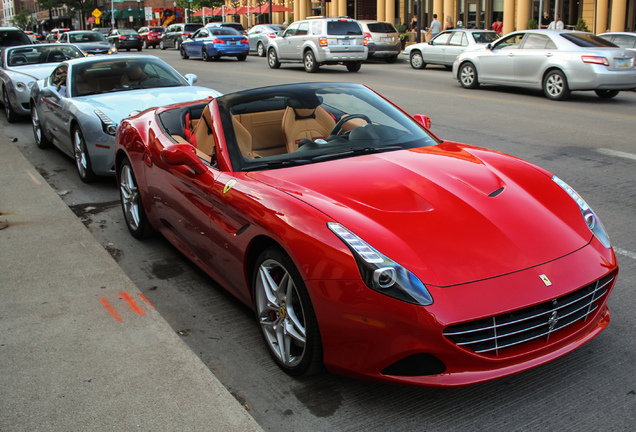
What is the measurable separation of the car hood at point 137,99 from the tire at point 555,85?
8.95m

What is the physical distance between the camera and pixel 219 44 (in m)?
30.0

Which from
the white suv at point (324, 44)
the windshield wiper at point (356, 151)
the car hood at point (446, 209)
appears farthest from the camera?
the white suv at point (324, 44)

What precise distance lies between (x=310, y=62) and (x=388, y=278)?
70.6 feet

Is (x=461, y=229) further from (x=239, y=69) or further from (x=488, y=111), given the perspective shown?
(x=239, y=69)

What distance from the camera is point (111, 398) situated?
10.5 ft

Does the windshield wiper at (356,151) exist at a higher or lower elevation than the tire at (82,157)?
higher

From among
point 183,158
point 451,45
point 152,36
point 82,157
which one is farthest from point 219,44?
point 183,158

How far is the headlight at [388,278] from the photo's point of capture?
9.14ft

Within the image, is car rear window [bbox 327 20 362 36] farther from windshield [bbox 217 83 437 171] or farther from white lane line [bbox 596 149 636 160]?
windshield [bbox 217 83 437 171]

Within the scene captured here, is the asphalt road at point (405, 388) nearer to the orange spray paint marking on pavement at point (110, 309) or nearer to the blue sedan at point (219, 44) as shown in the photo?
the orange spray paint marking on pavement at point (110, 309)

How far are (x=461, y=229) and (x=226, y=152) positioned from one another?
1.65 m

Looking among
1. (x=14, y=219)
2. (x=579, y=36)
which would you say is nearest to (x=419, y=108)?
(x=579, y=36)

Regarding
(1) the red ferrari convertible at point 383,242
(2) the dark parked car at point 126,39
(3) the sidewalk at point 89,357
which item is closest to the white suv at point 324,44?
(3) the sidewalk at point 89,357

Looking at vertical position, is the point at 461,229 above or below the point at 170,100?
below
